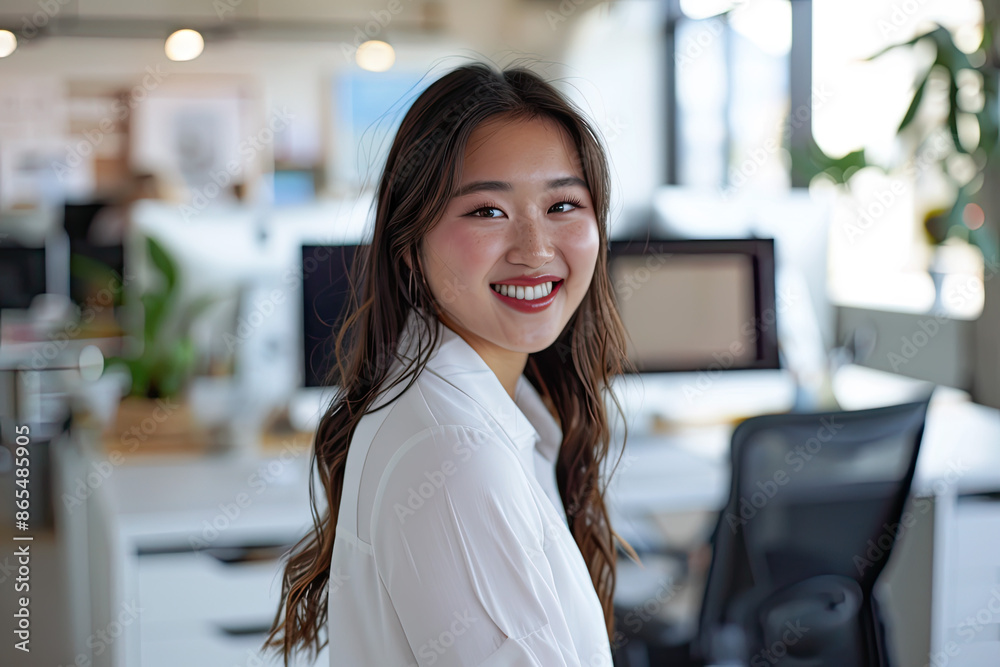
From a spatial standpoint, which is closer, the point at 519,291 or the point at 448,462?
the point at 448,462

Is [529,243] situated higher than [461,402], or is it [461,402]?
[529,243]

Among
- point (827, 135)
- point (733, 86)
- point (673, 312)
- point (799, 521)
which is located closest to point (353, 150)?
point (733, 86)

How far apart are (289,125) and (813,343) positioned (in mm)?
3743

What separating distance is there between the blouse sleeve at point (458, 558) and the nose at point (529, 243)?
7.7 inches

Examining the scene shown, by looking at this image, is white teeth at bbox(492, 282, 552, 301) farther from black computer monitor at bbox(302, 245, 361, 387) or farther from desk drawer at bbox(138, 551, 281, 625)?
black computer monitor at bbox(302, 245, 361, 387)

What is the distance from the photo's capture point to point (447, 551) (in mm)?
721

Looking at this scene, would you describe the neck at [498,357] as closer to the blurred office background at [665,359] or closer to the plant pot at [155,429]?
the blurred office background at [665,359]

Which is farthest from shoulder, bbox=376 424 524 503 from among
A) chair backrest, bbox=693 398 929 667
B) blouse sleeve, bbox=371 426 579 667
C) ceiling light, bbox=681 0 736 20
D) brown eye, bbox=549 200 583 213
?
ceiling light, bbox=681 0 736 20

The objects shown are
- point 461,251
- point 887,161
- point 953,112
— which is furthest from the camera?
point 887,161

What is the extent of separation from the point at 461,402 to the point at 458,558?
15cm

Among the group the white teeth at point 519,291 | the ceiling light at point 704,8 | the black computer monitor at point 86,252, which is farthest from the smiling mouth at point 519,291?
the ceiling light at point 704,8

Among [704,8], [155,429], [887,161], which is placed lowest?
[155,429]

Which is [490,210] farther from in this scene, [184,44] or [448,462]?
[184,44]

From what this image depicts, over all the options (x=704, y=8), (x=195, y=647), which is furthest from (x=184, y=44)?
(x=704, y=8)
